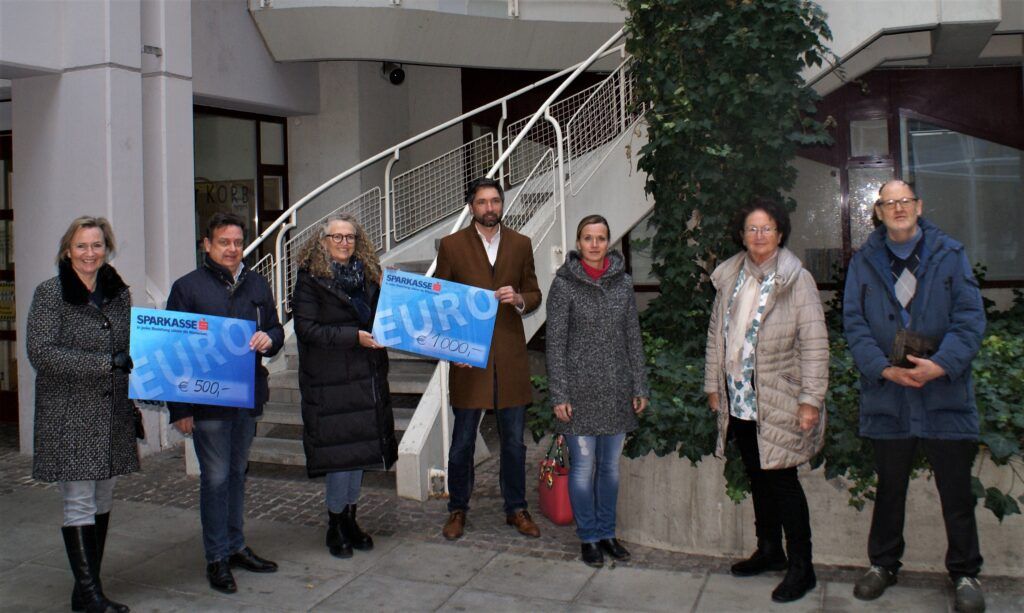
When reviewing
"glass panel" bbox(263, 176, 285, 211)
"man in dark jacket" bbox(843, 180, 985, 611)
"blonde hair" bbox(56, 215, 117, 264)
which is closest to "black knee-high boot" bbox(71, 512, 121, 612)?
"blonde hair" bbox(56, 215, 117, 264)

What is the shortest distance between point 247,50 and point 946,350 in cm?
846

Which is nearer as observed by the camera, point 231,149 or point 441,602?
point 441,602

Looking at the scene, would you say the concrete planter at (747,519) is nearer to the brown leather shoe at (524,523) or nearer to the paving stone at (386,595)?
the brown leather shoe at (524,523)

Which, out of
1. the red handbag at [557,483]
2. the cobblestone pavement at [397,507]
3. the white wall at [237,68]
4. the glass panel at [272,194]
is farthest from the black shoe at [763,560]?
the glass panel at [272,194]

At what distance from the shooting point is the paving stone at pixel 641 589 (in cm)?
446

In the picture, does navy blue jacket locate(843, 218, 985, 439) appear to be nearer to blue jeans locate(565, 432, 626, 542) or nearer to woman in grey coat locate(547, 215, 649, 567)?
woman in grey coat locate(547, 215, 649, 567)

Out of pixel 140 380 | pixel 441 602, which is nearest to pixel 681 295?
pixel 441 602

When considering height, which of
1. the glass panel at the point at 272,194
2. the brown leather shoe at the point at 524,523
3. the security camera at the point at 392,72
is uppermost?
the security camera at the point at 392,72

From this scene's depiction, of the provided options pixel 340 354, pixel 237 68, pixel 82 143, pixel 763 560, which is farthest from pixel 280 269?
pixel 763 560

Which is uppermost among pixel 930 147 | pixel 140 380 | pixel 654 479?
pixel 930 147

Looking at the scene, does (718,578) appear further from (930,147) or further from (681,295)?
(930,147)

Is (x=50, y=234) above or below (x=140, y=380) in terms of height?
above

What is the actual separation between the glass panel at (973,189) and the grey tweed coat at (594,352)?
753 centimetres

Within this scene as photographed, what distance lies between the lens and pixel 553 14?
10.8m
